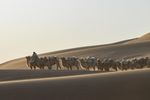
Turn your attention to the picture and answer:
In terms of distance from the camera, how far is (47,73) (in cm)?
2445

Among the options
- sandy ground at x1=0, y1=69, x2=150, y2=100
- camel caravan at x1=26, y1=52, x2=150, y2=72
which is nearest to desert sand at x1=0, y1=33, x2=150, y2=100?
sandy ground at x1=0, y1=69, x2=150, y2=100

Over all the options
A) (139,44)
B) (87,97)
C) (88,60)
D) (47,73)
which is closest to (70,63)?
(88,60)

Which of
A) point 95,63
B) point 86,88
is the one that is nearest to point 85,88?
point 86,88

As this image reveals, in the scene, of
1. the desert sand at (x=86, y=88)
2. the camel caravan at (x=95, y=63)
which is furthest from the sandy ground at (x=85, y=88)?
the camel caravan at (x=95, y=63)

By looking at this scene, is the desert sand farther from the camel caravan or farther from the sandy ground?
the camel caravan

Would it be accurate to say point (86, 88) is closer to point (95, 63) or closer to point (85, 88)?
point (85, 88)

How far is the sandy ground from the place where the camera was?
53.1ft

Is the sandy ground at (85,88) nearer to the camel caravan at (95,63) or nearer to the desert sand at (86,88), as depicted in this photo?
the desert sand at (86,88)

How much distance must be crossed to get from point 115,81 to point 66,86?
1623 millimetres

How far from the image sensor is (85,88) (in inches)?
672

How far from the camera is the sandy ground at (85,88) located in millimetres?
16188

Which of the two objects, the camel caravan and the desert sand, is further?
the camel caravan

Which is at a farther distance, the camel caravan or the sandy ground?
the camel caravan

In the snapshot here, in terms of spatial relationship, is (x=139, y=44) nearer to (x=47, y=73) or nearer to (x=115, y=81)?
(x=47, y=73)
